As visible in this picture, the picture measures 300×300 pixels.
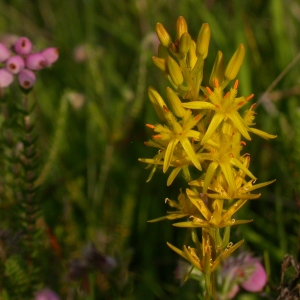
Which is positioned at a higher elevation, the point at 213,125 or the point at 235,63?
the point at 235,63

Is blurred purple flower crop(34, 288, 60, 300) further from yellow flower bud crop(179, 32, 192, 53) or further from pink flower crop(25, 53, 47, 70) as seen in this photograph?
yellow flower bud crop(179, 32, 192, 53)

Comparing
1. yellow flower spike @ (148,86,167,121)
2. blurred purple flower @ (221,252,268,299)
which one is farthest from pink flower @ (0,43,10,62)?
blurred purple flower @ (221,252,268,299)

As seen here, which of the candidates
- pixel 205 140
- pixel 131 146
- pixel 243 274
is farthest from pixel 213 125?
pixel 131 146

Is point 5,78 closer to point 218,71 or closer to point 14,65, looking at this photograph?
point 14,65

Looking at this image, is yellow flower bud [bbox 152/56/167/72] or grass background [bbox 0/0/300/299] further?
grass background [bbox 0/0/300/299]

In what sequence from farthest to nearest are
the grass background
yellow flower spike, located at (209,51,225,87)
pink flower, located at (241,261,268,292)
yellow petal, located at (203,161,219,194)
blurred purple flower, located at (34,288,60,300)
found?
1. the grass background
2. blurred purple flower, located at (34,288,60,300)
3. pink flower, located at (241,261,268,292)
4. yellow flower spike, located at (209,51,225,87)
5. yellow petal, located at (203,161,219,194)

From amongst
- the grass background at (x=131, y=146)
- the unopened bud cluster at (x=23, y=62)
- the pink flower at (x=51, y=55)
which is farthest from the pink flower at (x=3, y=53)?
the grass background at (x=131, y=146)

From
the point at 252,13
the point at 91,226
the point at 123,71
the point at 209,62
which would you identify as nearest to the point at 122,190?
the point at 91,226
